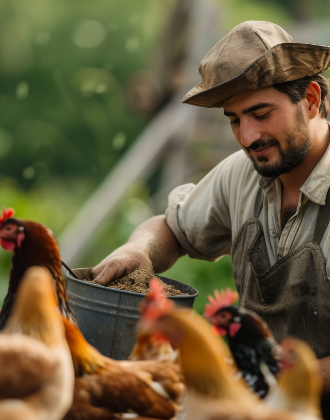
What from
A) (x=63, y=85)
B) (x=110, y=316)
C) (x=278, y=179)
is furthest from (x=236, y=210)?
(x=63, y=85)

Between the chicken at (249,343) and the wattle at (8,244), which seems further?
the wattle at (8,244)

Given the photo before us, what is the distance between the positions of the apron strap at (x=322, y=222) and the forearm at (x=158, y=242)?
823 mm

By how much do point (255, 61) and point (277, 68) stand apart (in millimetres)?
114

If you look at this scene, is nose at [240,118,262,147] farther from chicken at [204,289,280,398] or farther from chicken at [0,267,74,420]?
chicken at [0,267,74,420]

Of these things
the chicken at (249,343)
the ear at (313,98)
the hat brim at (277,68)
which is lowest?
the chicken at (249,343)

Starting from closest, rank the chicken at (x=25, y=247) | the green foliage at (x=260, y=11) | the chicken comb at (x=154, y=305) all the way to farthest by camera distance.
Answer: the chicken comb at (x=154, y=305) → the chicken at (x=25, y=247) → the green foliage at (x=260, y=11)

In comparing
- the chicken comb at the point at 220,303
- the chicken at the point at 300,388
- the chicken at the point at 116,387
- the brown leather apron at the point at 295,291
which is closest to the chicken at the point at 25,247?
the chicken at the point at 116,387

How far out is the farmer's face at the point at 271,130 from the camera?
2.12 meters

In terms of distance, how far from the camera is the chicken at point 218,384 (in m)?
0.94

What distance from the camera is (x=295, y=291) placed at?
207cm

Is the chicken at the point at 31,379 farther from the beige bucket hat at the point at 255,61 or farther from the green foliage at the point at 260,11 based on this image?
the green foliage at the point at 260,11

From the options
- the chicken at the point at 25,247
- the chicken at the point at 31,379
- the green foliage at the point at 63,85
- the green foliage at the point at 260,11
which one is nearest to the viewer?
the chicken at the point at 31,379

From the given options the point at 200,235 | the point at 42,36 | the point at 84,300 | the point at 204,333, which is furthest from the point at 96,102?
the point at 204,333

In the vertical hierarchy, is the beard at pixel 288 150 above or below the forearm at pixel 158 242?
above
